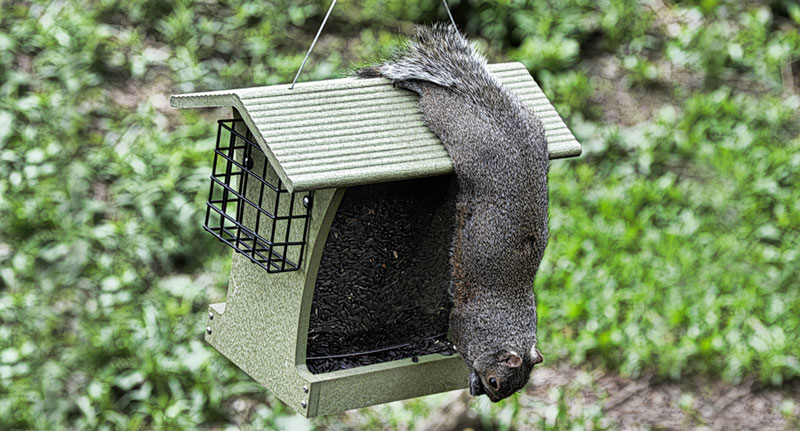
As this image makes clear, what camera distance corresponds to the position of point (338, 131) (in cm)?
237

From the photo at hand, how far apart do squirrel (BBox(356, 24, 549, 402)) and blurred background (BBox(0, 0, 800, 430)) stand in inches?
97.2

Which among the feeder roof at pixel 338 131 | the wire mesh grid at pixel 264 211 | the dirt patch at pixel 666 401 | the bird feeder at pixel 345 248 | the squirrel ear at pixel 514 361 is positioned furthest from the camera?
the dirt patch at pixel 666 401

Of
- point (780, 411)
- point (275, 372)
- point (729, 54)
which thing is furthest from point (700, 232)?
point (275, 372)

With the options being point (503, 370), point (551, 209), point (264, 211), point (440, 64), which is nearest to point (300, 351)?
point (264, 211)

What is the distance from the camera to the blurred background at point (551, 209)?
5379mm

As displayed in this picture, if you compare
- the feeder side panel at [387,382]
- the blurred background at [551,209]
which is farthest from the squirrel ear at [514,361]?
the blurred background at [551,209]

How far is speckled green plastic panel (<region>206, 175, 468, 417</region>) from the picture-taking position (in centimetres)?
258

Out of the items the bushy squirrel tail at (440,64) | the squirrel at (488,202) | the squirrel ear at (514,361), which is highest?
the bushy squirrel tail at (440,64)

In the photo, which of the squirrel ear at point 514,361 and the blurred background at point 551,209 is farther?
the blurred background at point 551,209

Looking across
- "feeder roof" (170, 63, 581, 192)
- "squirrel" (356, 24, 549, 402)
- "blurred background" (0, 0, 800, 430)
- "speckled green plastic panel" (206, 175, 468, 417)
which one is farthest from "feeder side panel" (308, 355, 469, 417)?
"blurred background" (0, 0, 800, 430)

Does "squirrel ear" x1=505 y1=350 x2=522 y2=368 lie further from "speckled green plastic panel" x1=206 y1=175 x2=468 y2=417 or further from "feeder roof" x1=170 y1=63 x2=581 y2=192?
"feeder roof" x1=170 y1=63 x2=581 y2=192

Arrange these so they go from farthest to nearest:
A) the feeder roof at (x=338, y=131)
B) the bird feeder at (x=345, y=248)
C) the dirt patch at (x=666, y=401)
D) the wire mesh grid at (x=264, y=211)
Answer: the dirt patch at (x=666, y=401)
the wire mesh grid at (x=264, y=211)
the bird feeder at (x=345, y=248)
the feeder roof at (x=338, y=131)

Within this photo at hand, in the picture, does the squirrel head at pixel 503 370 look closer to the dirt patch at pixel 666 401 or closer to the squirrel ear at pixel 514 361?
the squirrel ear at pixel 514 361

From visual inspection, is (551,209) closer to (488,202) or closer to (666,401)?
(666,401)
